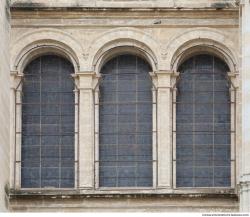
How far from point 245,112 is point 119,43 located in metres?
5.79

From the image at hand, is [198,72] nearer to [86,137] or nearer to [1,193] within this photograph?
[86,137]

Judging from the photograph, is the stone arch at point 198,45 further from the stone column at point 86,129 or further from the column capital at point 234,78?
the stone column at point 86,129

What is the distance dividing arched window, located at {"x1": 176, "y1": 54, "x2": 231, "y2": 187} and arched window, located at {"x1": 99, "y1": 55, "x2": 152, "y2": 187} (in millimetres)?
605

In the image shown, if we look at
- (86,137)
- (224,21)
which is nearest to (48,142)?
(86,137)

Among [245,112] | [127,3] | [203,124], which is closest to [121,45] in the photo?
[127,3]

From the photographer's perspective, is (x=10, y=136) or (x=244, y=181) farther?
(x=10, y=136)

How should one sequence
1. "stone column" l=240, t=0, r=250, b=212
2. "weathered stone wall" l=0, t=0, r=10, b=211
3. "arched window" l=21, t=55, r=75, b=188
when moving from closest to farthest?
"stone column" l=240, t=0, r=250, b=212 < "weathered stone wall" l=0, t=0, r=10, b=211 < "arched window" l=21, t=55, r=75, b=188

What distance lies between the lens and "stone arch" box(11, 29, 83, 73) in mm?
49219

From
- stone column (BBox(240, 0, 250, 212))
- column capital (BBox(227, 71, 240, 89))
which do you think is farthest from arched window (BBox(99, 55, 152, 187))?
stone column (BBox(240, 0, 250, 212))

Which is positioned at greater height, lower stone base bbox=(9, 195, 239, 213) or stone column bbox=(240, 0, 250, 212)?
stone column bbox=(240, 0, 250, 212)

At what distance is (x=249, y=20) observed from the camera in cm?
4444

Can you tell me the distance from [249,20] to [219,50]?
4840 mm

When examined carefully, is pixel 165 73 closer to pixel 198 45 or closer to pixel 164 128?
pixel 198 45

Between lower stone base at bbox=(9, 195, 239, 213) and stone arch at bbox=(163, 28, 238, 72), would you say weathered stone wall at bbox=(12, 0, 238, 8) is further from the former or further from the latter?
lower stone base at bbox=(9, 195, 239, 213)
